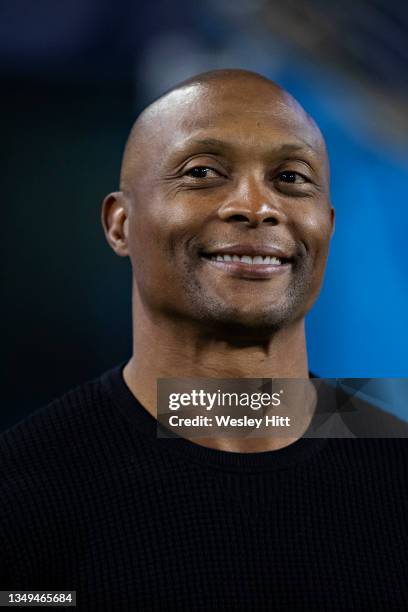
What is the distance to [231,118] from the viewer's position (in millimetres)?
1339

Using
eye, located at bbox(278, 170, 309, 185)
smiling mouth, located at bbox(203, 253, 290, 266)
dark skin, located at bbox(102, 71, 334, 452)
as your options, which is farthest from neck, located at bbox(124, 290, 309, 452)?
eye, located at bbox(278, 170, 309, 185)

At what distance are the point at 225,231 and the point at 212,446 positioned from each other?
12.7 inches

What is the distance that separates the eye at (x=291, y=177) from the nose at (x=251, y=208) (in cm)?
6

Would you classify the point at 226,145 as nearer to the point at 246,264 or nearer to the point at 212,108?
the point at 212,108

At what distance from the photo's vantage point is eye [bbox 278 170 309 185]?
1356 millimetres

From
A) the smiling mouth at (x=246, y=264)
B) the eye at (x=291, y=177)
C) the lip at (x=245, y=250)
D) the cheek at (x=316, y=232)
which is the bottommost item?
the smiling mouth at (x=246, y=264)

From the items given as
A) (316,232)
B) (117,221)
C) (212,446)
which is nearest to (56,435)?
(212,446)

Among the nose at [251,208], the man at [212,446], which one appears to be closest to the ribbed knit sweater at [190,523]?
the man at [212,446]

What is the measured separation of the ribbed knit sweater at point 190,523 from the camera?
122 centimetres

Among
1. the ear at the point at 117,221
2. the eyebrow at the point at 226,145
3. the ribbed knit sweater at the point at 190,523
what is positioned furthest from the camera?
the ear at the point at 117,221

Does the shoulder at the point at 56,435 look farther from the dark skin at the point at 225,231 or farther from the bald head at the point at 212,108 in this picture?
the bald head at the point at 212,108

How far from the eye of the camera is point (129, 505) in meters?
1.26

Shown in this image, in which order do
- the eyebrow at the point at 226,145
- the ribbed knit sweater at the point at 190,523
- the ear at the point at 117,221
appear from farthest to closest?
the ear at the point at 117,221 < the eyebrow at the point at 226,145 < the ribbed knit sweater at the point at 190,523

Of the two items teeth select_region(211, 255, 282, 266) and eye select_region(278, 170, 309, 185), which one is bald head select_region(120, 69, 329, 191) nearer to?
eye select_region(278, 170, 309, 185)
